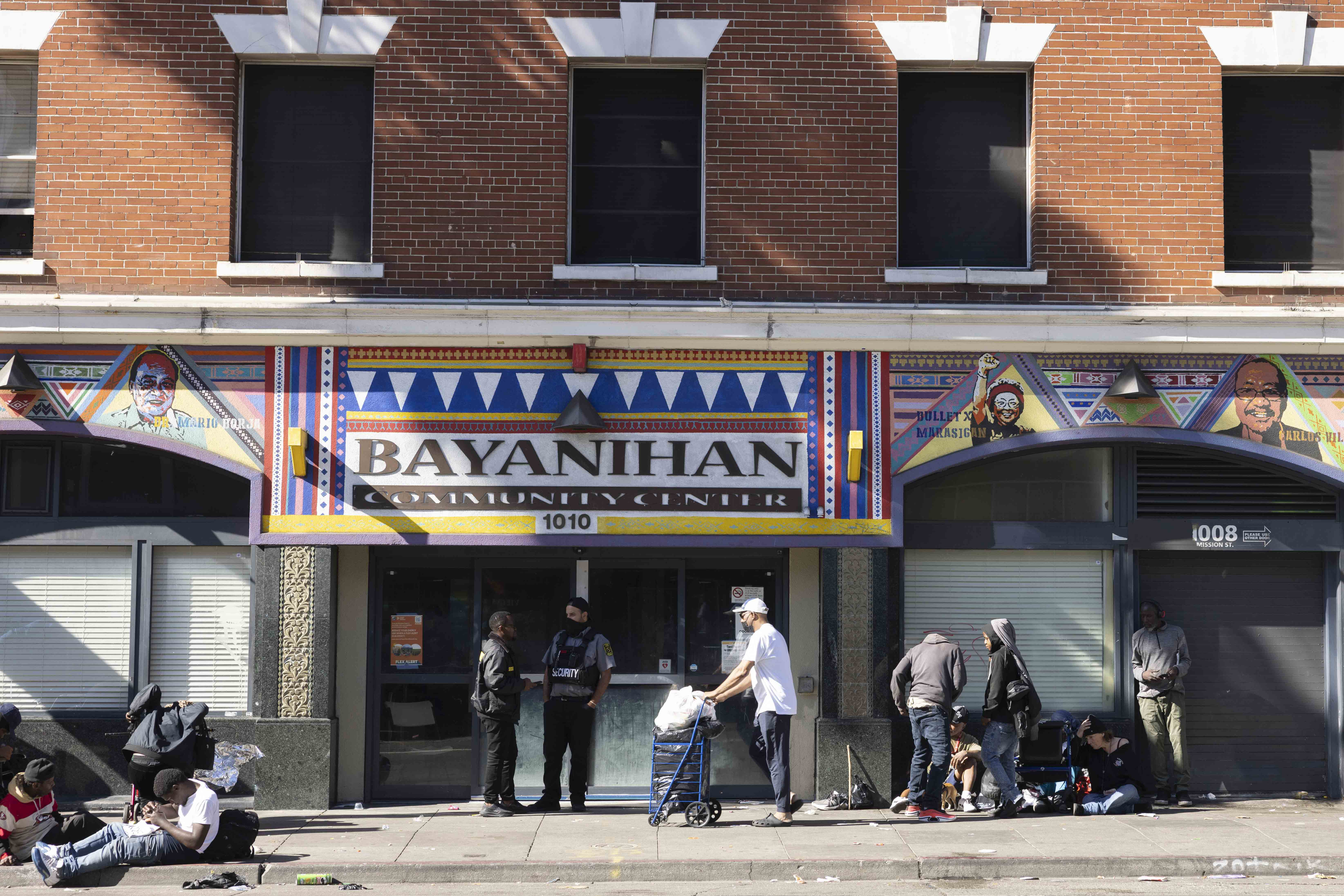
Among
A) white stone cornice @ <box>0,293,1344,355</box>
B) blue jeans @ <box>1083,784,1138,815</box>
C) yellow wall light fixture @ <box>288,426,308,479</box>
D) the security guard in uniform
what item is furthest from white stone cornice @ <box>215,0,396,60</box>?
blue jeans @ <box>1083,784,1138,815</box>

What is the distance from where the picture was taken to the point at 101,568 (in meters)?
12.1

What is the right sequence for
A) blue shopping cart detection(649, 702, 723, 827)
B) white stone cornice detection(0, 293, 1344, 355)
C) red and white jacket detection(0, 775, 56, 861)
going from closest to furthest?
1. red and white jacket detection(0, 775, 56, 861)
2. blue shopping cart detection(649, 702, 723, 827)
3. white stone cornice detection(0, 293, 1344, 355)

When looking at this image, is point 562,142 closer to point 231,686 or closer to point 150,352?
point 150,352

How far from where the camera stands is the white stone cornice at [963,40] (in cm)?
1195

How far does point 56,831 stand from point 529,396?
16.9 feet

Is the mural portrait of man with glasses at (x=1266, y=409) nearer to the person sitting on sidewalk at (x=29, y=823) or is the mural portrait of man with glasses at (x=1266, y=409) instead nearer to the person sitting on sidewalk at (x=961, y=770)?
the person sitting on sidewalk at (x=961, y=770)

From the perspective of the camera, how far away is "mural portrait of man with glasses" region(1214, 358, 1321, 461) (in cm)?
1190

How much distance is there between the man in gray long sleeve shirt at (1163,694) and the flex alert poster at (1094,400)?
6.03ft

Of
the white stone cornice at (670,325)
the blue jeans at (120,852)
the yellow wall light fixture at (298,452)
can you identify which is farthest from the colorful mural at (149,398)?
the blue jeans at (120,852)

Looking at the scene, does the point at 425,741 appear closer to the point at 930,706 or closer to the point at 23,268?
the point at 930,706

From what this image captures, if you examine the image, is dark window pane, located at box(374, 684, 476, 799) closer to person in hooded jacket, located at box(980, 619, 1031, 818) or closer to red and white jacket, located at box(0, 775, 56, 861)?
red and white jacket, located at box(0, 775, 56, 861)

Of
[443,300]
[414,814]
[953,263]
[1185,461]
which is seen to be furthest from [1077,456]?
[414,814]

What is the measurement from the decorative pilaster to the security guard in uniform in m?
2.17

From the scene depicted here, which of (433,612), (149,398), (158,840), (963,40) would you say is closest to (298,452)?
(149,398)
